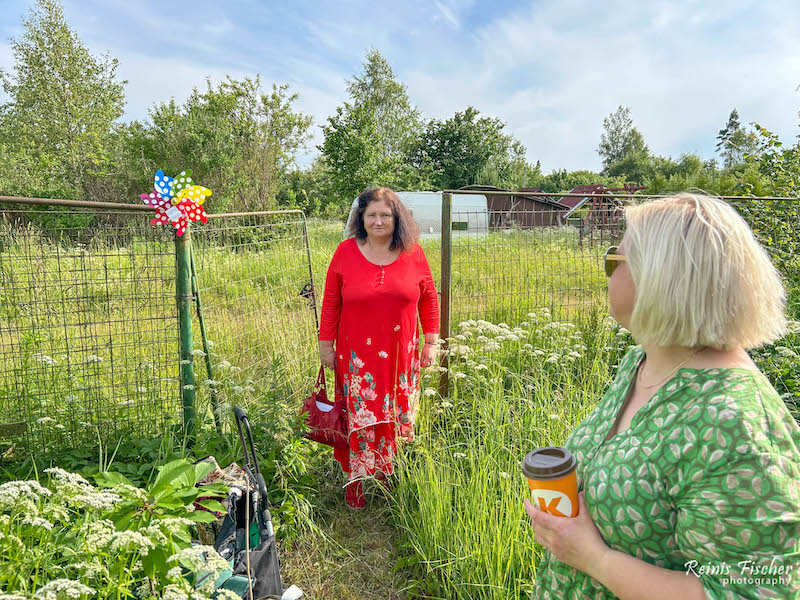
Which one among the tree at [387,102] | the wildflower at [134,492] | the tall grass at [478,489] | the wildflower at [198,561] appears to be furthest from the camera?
the tree at [387,102]

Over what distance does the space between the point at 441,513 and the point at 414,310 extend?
1.13 m

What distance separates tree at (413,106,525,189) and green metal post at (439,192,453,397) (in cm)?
3484

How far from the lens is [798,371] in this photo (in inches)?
136

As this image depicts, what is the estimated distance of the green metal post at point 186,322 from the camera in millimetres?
2855

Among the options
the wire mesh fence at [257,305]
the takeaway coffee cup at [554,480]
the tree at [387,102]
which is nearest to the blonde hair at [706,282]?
the takeaway coffee cup at [554,480]

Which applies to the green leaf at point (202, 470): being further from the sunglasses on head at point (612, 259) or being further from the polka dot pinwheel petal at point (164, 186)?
the polka dot pinwheel petal at point (164, 186)

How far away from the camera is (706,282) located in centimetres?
84

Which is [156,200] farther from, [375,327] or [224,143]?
[224,143]

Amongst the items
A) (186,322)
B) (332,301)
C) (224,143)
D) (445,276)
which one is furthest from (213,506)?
(224,143)

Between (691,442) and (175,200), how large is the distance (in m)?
2.76

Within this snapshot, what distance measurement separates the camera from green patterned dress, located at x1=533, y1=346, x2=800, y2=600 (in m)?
0.70

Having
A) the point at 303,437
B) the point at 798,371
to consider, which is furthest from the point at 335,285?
the point at 798,371

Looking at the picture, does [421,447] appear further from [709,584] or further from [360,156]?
[360,156]

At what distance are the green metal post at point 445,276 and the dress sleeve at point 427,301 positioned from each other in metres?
0.53
